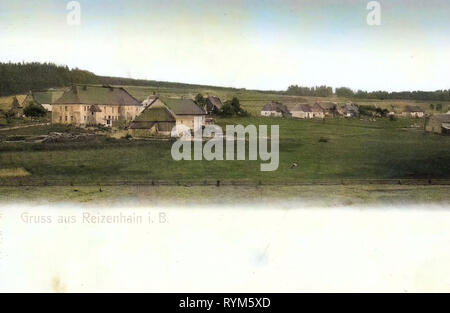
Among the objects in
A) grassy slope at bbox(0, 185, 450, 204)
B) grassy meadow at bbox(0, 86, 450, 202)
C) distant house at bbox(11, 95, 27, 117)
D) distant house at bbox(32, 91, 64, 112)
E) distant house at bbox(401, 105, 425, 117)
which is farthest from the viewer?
distant house at bbox(401, 105, 425, 117)

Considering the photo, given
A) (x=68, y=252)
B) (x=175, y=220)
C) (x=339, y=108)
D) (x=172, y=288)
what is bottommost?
(x=172, y=288)

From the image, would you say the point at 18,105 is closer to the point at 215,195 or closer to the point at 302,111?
the point at 215,195

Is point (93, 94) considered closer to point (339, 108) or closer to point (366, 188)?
point (339, 108)

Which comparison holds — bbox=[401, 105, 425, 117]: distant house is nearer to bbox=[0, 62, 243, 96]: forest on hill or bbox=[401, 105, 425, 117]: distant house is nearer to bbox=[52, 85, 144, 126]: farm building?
bbox=[0, 62, 243, 96]: forest on hill

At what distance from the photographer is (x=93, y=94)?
18.7ft

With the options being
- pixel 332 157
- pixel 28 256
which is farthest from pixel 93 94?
pixel 332 157

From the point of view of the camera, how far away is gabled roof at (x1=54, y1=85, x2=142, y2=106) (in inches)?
223

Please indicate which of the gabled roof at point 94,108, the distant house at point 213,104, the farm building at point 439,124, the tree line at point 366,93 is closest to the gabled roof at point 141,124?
the gabled roof at point 94,108

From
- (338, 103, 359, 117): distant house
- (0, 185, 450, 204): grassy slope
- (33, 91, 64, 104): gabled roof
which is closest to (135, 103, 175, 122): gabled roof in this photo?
(0, 185, 450, 204): grassy slope

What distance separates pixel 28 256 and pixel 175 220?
1543mm

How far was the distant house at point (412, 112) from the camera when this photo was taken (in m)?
5.82

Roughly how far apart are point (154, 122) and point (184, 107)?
403mm

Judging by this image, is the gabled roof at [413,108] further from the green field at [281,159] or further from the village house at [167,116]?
the village house at [167,116]

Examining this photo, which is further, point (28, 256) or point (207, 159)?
point (207, 159)
